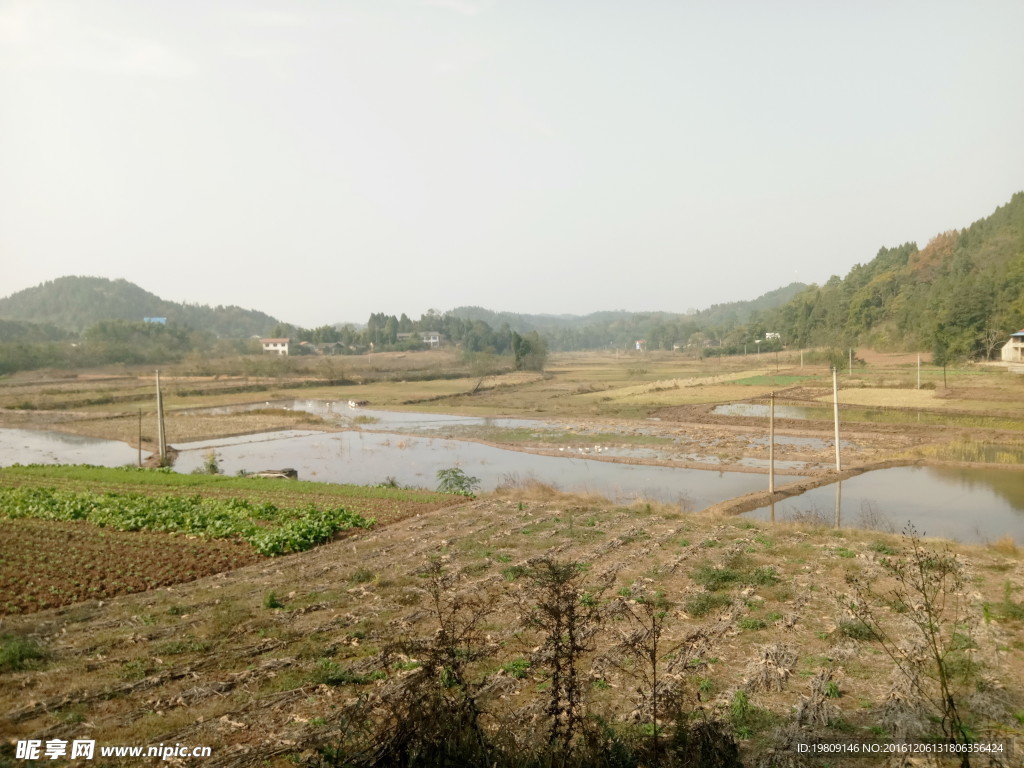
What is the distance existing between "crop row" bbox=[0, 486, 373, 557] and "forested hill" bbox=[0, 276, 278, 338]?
16591 centimetres

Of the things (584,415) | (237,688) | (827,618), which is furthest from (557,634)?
(584,415)

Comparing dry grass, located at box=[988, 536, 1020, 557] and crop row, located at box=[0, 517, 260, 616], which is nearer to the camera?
crop row, located at box=[0, 517, 260, 616]

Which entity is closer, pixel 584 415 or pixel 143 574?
pixel 143 574

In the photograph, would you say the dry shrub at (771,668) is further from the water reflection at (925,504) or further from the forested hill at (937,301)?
the forested hill at (937,301)

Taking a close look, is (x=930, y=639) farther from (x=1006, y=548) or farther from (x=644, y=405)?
(x=644, y=405)

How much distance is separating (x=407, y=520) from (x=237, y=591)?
19.7 ft

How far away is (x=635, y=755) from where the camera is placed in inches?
182

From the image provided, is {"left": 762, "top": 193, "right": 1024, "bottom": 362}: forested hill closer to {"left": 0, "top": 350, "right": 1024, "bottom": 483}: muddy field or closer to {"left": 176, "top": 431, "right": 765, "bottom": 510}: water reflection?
{"left": 0, "top": 350, "right": 1024, "bottom": 483}: muddy field

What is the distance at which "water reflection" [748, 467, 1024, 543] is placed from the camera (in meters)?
17.9

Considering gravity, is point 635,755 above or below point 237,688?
above

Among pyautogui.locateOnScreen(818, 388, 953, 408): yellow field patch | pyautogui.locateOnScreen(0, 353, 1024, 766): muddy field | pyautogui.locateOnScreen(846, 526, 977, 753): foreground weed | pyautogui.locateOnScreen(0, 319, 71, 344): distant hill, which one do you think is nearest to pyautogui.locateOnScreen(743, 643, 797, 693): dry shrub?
pyautogui.locateOnScreen(0, 353, 1024, 766): muddy field

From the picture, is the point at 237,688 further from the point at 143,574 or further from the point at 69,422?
the point at 69,422

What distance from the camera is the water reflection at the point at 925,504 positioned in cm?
1792

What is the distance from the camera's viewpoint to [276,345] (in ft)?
383
